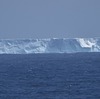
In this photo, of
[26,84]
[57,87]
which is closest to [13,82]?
[26,84]

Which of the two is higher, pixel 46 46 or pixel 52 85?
pixel 46 46

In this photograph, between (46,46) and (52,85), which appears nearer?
(52,85)

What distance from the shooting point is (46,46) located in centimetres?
12206

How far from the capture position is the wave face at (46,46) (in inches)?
4754

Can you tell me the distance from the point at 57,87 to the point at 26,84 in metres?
4.24

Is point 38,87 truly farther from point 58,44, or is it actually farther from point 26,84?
point 58,44

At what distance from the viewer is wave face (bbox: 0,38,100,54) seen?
120750 mm

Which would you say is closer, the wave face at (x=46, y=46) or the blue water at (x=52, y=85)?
the blue water at (x=52, y=85)

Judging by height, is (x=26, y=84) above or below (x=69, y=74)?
below

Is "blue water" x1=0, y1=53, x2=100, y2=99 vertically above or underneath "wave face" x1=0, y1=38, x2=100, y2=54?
underneath

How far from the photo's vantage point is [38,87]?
57281 millimetres

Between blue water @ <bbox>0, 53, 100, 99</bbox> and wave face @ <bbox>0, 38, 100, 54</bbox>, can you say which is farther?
wave face @ <bbox>0, 38, 100, 54</bbox>

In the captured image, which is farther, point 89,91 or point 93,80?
point 93,80

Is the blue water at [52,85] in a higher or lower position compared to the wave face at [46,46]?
lower
